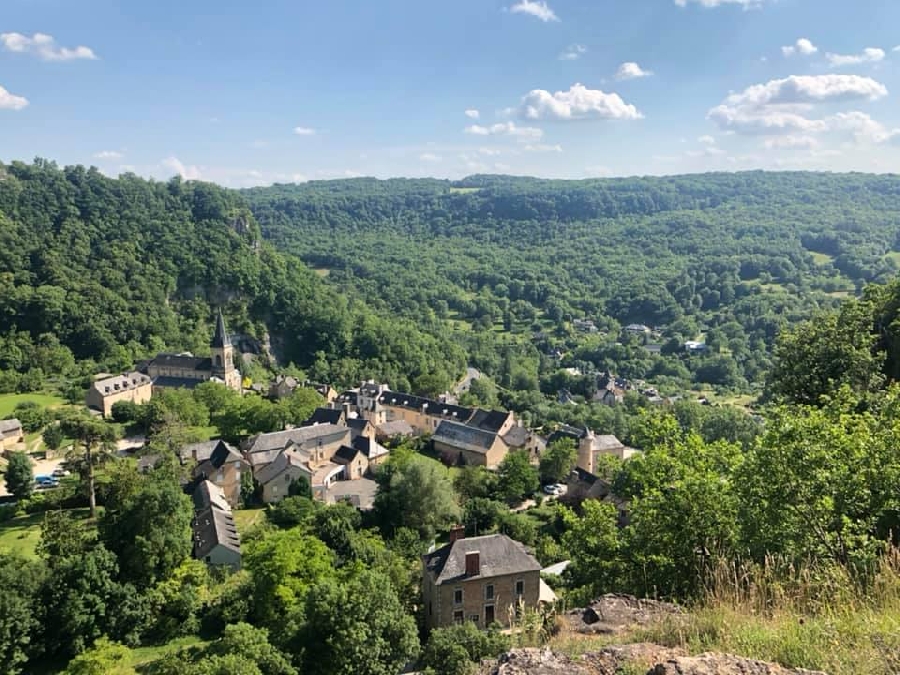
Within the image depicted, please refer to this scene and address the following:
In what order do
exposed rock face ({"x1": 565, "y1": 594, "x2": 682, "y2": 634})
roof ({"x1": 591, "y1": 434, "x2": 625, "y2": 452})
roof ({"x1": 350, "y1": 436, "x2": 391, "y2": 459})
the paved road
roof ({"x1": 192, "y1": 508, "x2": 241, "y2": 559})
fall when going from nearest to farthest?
exposed rock face ({"x1": 565, "y1": 594, "x2": 682, "y2": 634}) < roof ({"x1": 192, "y1": 508, "x2": 241, "y2": 559}) < roof ({"x1": 350, "y1": 436, "x2": 391, "y2": 459}) < roof ({"x1": 591, "y1": 434, "x2": 625, "y2": 452}) < the paved road

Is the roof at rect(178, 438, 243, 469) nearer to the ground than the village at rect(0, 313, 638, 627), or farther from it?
farther from it

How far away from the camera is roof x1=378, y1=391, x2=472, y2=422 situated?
57906 mm

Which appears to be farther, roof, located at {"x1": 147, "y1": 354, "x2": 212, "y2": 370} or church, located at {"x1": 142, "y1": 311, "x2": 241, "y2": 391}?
roof, located at {"x1": 147, "y1": 354, "x2": 212, "y2": 370}

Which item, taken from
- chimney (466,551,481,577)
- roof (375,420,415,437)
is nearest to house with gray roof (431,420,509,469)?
roof (375,420,415,437)

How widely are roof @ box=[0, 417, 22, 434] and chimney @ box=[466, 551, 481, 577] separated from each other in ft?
124

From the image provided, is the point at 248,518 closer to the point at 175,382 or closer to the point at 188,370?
the point at 175,382

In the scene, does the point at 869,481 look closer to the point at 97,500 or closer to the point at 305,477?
the point at 305,477

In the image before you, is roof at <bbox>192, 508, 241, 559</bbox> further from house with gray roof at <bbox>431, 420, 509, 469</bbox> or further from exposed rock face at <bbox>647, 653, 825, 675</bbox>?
exposed rock face at <bbox>647, 653, 825, 675</bbox>

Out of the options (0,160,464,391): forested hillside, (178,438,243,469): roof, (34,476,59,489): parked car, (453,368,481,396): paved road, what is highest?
(0,160,464,391): forested hillside

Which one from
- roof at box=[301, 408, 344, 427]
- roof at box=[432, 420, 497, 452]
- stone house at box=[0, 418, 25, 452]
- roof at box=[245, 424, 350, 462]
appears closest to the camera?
roof at box=[245, 424, 350, 462]

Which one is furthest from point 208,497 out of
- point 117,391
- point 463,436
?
point 117,391

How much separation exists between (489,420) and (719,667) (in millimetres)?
49394

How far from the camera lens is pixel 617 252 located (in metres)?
196

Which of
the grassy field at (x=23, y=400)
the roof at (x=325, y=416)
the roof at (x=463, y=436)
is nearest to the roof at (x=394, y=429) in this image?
the roof at (x=463, y=436)
